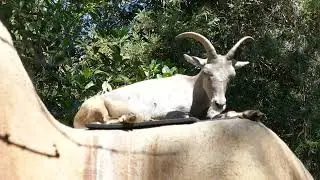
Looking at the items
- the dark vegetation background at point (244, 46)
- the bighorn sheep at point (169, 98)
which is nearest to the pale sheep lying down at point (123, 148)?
the bighorn sheep at point (169, 98)

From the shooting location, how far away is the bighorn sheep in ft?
19.2

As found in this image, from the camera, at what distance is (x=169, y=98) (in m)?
6.36

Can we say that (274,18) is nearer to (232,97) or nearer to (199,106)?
(232,97)

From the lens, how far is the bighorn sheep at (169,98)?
5.84 metres

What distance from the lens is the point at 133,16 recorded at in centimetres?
1341

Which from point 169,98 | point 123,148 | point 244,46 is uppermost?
point 123,148

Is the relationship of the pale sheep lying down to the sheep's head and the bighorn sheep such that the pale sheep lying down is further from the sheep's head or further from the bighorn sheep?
the sheep's head

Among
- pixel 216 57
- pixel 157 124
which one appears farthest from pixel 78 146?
pixel 216 57

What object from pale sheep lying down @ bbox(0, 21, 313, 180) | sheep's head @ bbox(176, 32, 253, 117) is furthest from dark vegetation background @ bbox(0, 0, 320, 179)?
pale sheep lying down @ bbox(0, 21, 313, 180)

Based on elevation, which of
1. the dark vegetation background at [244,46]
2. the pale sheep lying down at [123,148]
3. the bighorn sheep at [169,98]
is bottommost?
the dark vegetation background at [244,46]

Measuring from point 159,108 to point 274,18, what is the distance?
21.7ft

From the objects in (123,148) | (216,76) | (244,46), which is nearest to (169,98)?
(216,76)

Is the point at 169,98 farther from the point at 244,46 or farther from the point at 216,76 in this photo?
the point at 244,46

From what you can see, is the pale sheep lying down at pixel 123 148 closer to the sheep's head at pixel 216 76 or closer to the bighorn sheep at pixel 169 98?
the bighorn sheep at pixel 169 98
